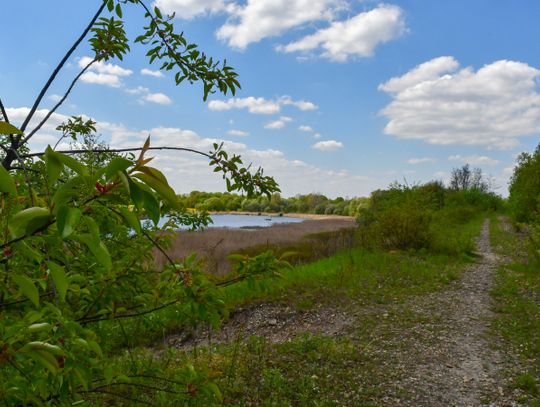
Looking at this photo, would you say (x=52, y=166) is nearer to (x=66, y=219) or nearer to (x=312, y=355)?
(x=66, y=219)

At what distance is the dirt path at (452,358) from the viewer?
494cm

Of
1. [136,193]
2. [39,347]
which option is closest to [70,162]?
[136,193]

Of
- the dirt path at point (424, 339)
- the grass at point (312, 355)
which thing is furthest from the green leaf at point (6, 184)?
the dirt path at point (424, 339)

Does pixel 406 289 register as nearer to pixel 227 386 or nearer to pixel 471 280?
pixel 471 280

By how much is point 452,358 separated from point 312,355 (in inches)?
80.7

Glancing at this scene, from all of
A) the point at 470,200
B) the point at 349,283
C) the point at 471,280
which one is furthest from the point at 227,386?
the point at 470,200

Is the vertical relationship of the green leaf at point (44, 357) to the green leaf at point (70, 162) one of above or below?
below

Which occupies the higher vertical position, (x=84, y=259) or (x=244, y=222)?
(x=84, y=259)

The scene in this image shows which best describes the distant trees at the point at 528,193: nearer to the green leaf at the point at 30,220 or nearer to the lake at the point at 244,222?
the lake at the point at 244,222

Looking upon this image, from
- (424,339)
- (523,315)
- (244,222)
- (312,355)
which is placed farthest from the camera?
(244,222)

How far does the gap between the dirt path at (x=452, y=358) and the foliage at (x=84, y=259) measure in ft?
12.2

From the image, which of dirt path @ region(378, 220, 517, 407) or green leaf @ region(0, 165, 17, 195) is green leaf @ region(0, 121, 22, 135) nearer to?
green leaf @ region(0, 165, 17, 195)

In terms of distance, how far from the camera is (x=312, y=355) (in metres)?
5.86

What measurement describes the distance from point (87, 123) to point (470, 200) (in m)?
50.8
